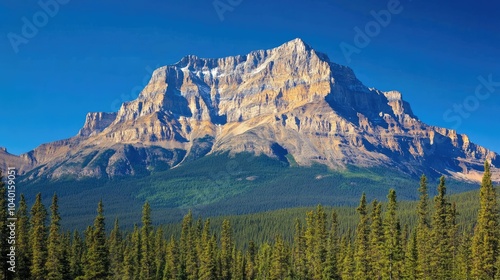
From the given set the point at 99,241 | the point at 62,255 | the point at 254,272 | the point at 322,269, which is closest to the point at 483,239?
the point at 322,269

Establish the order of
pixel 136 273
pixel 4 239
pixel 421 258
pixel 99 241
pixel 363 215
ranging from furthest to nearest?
pixel 136 273 < pixel 421 258 < pixel 363 215 < pixel 99 241 < pixel 4 239

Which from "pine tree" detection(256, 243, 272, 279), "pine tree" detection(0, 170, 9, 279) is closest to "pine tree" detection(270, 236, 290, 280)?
"pine tree" detection(256, 243, 272, 279)

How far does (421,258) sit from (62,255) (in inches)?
2296

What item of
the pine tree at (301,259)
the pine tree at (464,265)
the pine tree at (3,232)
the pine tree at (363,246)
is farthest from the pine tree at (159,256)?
the pine tree at (464,265)

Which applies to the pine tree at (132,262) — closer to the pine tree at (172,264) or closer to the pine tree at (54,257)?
the pine tree at (172,264)

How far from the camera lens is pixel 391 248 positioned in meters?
77.6

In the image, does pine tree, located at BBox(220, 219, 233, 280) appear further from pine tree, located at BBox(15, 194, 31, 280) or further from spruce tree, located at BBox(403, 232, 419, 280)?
spruce tree, located at BBox(403, 232, 419, 280)

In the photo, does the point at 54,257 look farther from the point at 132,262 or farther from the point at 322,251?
the point at 322,251

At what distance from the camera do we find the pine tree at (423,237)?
→ 84938mm

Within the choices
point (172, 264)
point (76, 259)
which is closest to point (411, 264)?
point (172, 264)

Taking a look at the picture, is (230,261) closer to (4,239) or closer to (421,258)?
(421,258)

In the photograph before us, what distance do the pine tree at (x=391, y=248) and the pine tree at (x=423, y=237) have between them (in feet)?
20.2

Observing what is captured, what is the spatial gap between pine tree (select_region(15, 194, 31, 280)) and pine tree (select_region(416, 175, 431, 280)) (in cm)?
6013

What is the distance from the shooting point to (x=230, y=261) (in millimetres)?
132375
